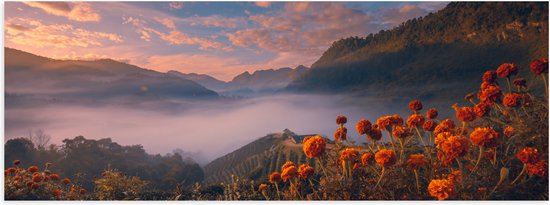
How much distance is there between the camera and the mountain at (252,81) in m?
6.47

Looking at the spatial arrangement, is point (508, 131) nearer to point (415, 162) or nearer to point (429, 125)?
point (429, 125)

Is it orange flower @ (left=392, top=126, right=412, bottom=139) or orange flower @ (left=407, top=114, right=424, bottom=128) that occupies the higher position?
orange flower @ (left=407, top=114, right=424, bottom=128)

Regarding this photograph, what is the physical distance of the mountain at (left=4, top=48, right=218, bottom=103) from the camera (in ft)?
20.4

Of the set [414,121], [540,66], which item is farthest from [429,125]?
[540,66]

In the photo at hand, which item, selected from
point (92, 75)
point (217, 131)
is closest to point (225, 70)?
point (217, 131)

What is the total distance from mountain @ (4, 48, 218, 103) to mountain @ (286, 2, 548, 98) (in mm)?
2531

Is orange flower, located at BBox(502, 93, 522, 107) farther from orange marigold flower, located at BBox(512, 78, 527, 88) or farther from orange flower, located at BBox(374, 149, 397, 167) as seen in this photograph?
orange flower, located at BBox(374, 149, 397, 167)

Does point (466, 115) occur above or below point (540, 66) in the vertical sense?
below

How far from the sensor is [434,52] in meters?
7.07

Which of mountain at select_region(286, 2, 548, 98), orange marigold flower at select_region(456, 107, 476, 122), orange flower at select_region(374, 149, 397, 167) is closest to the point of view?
orange flower at select_region(374, 149, 397, 167)

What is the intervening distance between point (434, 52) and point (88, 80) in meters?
7.23

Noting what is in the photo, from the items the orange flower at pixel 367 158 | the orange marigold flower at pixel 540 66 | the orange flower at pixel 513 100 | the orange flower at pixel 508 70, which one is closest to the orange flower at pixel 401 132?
the orange flower at pixel 367 158

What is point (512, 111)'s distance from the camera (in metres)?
3.99

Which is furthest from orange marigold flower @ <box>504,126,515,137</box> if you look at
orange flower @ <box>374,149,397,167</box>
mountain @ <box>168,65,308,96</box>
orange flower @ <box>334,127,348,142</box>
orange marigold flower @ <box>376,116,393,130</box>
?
mountain @ <box>168,65,308,96</box>
